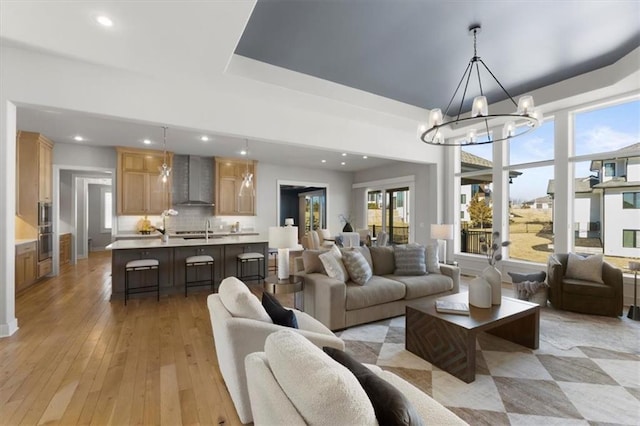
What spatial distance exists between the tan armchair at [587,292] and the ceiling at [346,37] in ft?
9.27

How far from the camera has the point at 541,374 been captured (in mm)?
2414

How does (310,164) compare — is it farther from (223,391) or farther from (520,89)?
(223,391)

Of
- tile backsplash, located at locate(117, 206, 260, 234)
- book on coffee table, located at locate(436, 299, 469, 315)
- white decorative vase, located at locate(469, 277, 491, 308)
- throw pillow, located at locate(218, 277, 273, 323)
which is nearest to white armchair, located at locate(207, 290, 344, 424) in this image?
throw pillow, located at locate(218, 277, 273, 323)

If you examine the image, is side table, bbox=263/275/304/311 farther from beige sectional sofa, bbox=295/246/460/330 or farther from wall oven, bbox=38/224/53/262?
wall oven, bbox=38/224/53/262

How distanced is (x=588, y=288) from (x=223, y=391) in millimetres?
4584

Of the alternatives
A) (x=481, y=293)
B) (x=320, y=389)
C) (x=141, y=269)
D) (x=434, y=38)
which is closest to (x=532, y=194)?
(x=481, y=293)

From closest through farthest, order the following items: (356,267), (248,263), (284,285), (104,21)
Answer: (104,21) < (284,285) < (356,267) < (248,263)

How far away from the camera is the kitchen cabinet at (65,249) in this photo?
23.2 feet

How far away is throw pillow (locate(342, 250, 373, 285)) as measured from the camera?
3543mm

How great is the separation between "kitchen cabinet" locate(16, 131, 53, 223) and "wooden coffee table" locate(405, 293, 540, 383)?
6.70 meters

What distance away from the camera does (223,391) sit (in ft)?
7.15

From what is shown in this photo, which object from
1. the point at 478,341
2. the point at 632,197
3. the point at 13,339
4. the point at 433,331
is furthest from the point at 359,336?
the point at 632,197

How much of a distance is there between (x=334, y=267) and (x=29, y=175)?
19.4 ft

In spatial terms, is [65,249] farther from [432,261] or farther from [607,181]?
[607,181]
